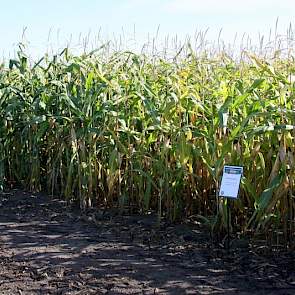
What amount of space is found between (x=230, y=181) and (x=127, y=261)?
831mm

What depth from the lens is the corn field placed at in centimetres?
383

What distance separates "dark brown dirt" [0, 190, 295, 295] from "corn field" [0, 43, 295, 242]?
225 millimetres

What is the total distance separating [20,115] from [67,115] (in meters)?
0.87

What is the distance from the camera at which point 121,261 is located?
364cm

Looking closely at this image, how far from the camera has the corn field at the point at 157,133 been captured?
12.6 ft

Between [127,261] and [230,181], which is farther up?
[230,181]

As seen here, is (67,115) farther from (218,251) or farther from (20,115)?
(218,251)

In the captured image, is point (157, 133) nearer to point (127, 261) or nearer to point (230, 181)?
point (230, 181)

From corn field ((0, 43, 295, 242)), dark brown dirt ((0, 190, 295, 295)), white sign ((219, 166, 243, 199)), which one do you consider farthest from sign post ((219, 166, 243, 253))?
dark brown dirt ((0, 190, 295, 295))

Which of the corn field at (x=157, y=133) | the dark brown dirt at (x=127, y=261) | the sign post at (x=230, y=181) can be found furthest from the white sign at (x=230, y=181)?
the dark brown dirt at (x=127, y=261)

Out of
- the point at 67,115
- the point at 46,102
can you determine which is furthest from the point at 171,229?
the point at 46,102

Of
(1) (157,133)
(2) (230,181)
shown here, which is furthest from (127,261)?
(1) (157,133)

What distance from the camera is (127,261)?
363 centimetres

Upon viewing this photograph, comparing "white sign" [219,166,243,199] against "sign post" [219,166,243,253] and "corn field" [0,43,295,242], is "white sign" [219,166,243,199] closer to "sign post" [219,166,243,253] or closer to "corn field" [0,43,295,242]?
"sign post" [219,166,243,253]
